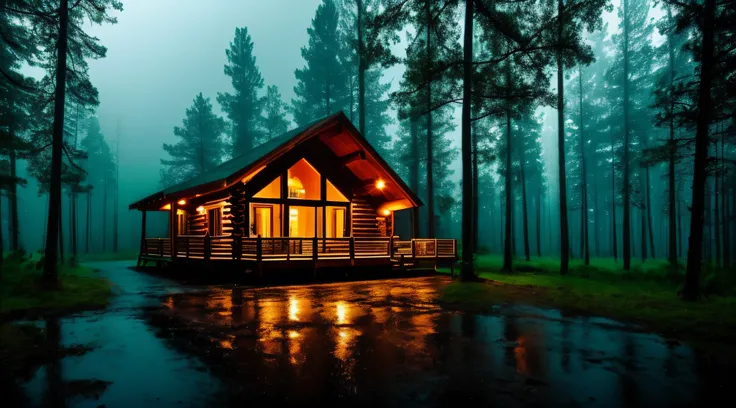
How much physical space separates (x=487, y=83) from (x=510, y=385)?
14.0 m

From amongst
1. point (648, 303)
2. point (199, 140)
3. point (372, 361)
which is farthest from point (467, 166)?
point (199, 140)

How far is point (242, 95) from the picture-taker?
44562mm

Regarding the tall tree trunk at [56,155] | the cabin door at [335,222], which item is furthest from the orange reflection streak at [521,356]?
the cabin door at [335,222]

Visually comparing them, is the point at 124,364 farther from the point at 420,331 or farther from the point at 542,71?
the point at 542,71

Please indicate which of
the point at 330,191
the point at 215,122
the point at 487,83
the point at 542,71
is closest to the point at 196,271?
the point at 330,191

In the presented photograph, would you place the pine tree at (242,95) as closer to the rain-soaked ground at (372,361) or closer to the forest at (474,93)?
the forest at (474,93)

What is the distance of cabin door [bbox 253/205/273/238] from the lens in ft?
69.2

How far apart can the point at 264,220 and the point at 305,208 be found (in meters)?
2.23

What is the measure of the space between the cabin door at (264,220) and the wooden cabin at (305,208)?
5 cm

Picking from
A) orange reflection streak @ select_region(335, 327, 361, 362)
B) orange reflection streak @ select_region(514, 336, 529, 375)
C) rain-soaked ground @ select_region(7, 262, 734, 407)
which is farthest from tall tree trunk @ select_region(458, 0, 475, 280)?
orange reflection streak @ select_region(335, 327, 361, 362)

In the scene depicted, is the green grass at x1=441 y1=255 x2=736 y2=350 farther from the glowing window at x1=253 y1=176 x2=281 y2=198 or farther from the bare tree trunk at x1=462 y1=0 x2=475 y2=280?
the glowing window at x1=253 y1=176 x2=281 y2=198

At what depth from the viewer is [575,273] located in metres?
21.7

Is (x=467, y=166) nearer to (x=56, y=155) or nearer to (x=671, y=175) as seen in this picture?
(x=671, y=175)

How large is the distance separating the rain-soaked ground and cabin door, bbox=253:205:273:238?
35.3ft
